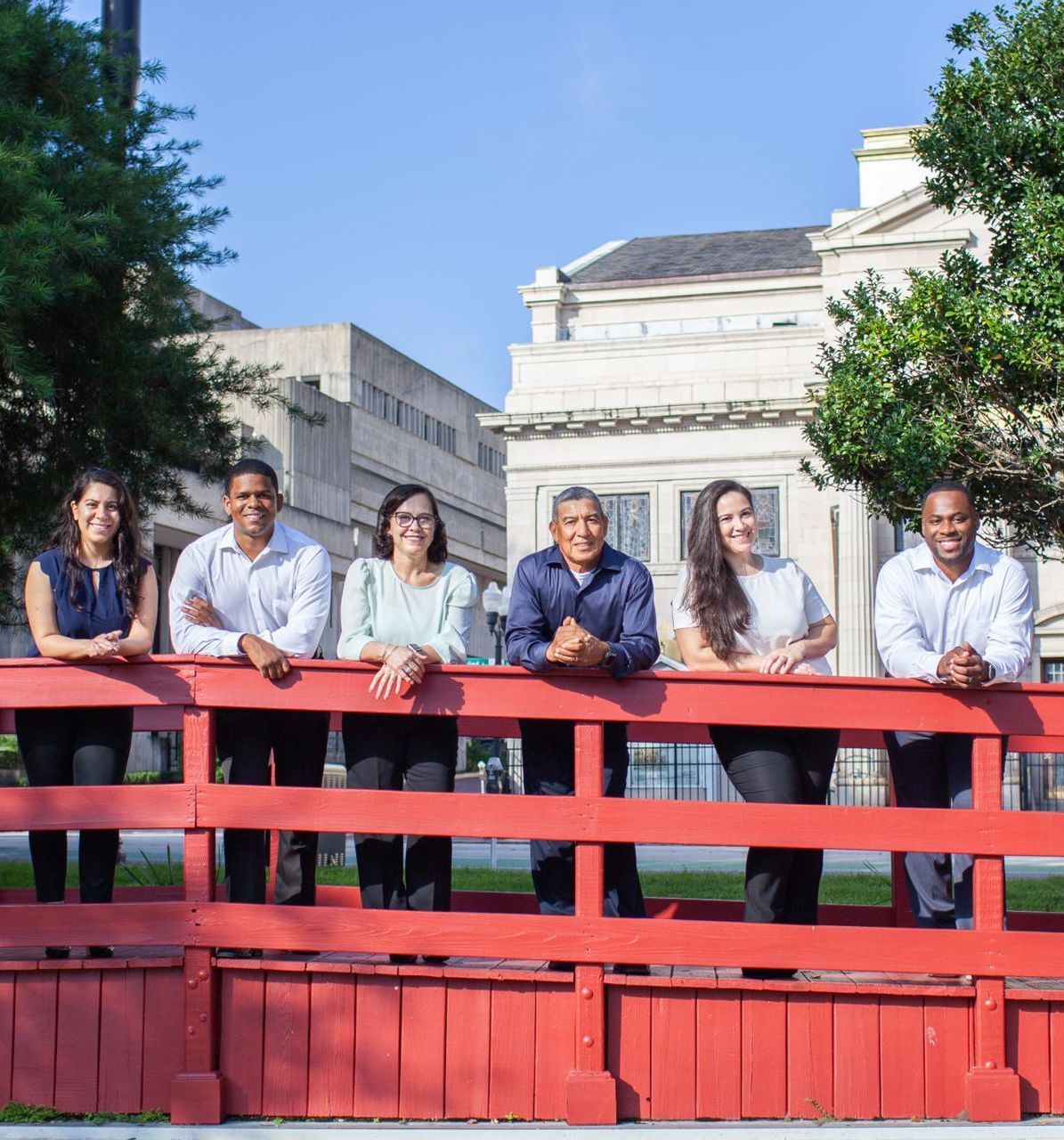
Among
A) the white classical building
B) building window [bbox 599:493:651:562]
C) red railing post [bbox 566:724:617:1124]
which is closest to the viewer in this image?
red railing post [bbox 566:724:617:1124]

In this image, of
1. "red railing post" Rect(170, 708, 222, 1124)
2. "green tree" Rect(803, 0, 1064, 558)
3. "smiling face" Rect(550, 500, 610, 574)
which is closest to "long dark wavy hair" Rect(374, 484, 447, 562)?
"smiling face" Rect(550, 500, 610, 574)

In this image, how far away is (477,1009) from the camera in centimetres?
534

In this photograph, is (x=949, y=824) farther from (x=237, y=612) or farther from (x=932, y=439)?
(x=932, y=439)

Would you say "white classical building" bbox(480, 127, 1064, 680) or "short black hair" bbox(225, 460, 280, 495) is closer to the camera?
"short black hair" bbox(225, 460, 280, 495)

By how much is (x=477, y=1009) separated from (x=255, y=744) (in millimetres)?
1356

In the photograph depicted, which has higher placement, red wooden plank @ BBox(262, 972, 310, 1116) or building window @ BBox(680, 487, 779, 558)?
building window @ BBox(680, 487, 779, 558)

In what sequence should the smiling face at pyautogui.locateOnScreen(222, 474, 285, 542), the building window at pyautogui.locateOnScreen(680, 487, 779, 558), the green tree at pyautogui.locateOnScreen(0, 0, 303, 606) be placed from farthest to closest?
1. the building window at pyautogui.locateOnScreen(680, 487, 779, 558)
2. the green tree at pyautogui.locateOnScreen(0, 0, 303, 606)
3. the smiling face at pyautogui.locateOnScreen(222, 474, 285, 542)

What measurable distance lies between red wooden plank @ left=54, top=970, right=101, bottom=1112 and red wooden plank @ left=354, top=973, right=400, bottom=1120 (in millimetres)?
784

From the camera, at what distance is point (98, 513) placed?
19.5 ft

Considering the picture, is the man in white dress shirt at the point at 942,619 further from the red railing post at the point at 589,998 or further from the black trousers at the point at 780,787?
the red railing post at the point at 589,998

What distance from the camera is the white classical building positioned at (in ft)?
150

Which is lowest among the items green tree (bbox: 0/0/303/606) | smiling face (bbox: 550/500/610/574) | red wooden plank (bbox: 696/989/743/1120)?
red wooden plank (bbox: 696/989/743/1120)

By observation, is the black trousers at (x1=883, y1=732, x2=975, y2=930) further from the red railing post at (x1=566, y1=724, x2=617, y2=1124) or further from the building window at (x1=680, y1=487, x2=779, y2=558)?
the building window at (x1=680, y1=487, x2=779, y2=558)

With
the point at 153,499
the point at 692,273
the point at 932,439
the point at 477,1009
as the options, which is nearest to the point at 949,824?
the point at 477,1009
